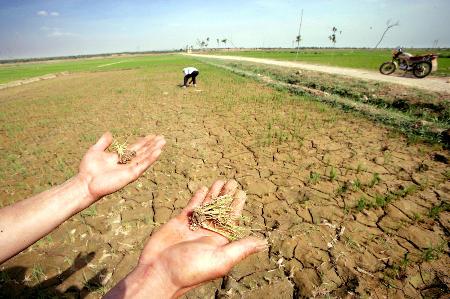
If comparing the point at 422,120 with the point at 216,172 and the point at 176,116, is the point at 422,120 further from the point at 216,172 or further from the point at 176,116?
the point at 176,116

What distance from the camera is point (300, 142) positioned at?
628 cm

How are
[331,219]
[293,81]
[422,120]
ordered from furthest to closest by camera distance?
[293,81]
[422,120]
[331,219]

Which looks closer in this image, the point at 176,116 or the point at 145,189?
the point at 145,189

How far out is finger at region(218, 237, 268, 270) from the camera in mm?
1776

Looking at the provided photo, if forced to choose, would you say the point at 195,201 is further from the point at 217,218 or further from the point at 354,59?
the point at 354,59

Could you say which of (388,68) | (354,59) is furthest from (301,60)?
(388,68)

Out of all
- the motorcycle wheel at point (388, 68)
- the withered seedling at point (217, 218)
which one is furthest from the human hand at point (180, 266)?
the motorcycle wheel at point (388, 68)

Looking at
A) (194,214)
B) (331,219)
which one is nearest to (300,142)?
(331,219)

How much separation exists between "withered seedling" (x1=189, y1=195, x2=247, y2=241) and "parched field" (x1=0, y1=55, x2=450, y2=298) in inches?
32.8

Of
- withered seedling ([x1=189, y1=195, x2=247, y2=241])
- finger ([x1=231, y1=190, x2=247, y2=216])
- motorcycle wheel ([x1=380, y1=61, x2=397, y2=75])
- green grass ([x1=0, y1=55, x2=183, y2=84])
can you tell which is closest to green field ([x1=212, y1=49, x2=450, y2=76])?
motorcycle wheel ([x1=380, y1=61, x2=397, y2=75])

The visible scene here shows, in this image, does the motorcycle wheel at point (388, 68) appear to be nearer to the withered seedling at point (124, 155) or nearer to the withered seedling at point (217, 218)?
the withered seedling at point (217, 218)

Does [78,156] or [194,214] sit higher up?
[194,214]

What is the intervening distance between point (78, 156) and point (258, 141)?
15.1 ft

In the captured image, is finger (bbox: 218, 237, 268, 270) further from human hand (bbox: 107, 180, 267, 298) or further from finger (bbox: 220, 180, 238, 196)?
finger (bbox: 220, 180, 238, 196)
